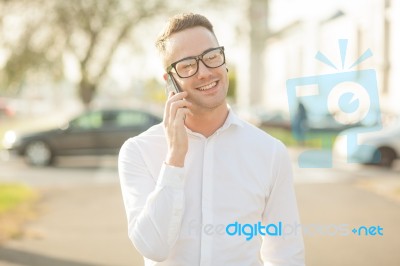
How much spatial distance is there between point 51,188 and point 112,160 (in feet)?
18.3

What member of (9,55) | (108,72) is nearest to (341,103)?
(108,72)

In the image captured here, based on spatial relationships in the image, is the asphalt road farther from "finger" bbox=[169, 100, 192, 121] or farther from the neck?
"finger" bbox=[169, 100, 192, 121]

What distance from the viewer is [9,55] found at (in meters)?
18.4

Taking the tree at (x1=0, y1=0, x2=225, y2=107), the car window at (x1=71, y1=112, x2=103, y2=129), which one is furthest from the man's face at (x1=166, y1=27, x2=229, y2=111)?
the tree at (x1=0, y1=0, x2=225, y2=107)

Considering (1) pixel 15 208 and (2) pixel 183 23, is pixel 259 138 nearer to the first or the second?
(2) pixel 183 23

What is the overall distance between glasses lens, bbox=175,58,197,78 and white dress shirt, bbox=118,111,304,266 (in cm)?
21

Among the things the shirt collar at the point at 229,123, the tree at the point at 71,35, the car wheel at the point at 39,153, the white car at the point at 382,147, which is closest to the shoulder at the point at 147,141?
the shirt collar at the point at 229,123

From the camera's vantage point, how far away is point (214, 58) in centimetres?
208

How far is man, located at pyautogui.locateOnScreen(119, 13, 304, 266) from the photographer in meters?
2.04

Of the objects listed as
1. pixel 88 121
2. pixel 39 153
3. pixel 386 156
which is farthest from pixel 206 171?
pixel 39 153

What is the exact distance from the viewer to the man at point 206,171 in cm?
204

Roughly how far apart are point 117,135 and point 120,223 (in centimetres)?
769

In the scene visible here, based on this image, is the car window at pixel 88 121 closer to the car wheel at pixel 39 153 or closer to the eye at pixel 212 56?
the car wheel at pixel 39 153

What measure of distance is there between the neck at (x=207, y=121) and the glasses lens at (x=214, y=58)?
0.54ft
